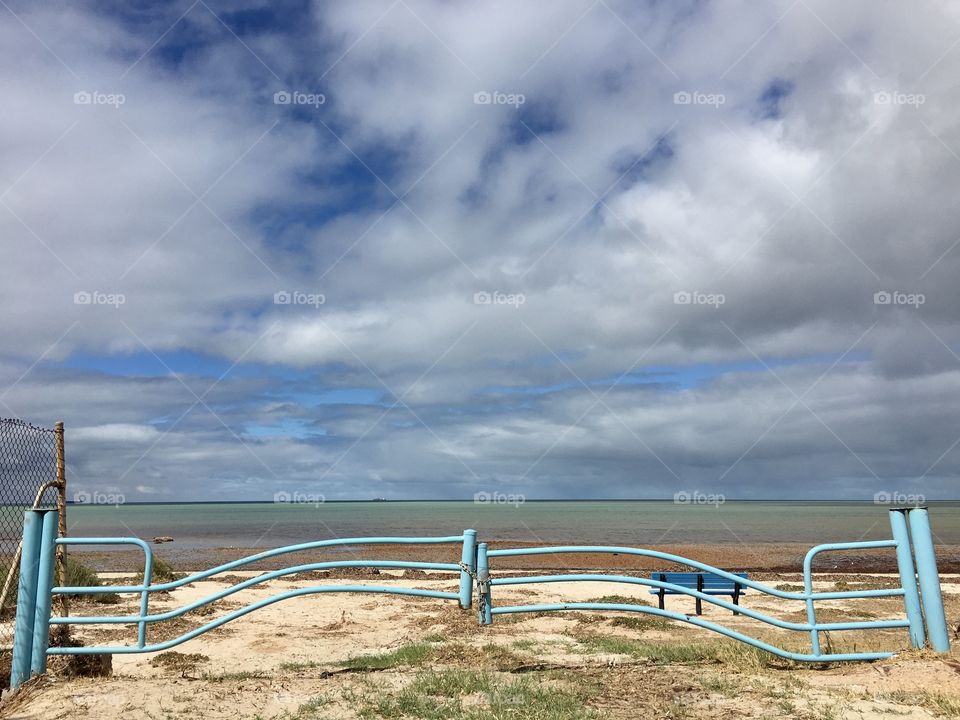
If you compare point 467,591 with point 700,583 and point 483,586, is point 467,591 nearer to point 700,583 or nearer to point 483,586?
point 483,586

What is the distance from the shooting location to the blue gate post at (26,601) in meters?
6.33

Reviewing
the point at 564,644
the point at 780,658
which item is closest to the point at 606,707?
the point at 780,658

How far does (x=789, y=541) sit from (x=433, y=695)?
152 feet

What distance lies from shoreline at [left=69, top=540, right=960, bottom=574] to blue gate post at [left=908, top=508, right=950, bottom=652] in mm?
19837

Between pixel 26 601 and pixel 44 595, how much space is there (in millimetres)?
141

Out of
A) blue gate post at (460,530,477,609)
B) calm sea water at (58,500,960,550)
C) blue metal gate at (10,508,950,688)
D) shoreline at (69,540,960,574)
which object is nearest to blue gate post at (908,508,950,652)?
blue metal gate at (10,508,950,688)

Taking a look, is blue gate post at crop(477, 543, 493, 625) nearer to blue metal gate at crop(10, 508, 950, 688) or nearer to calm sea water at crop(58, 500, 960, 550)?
blue metal gate at crop(10, 508, 950, 688)

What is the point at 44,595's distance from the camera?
653cm

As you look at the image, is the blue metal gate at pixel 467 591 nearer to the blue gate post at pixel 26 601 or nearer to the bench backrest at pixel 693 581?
the blue gate post at pixel 26 601

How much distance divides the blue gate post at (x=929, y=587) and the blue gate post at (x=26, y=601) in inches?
318

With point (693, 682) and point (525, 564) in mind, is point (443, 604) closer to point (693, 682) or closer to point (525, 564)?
point (693, 682)

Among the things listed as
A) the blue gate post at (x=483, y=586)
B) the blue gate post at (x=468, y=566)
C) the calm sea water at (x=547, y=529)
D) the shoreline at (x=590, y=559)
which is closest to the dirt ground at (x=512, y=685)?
the blue gate post at (x=483, y=586)

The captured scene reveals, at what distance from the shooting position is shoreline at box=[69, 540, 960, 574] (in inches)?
1113

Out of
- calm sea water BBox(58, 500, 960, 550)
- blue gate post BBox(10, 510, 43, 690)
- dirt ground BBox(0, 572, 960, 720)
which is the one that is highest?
calm sea water BBox(58, 500, 960, 550)
